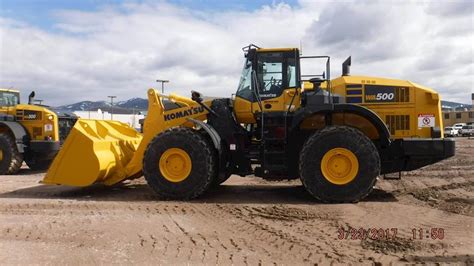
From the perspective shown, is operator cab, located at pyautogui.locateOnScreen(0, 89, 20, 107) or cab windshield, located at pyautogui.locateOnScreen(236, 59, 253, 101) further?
operator cab, located at pyautogui.locateOnScreen(0, 89, 20, 107)

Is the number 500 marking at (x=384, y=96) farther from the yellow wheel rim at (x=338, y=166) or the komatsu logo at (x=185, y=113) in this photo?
the komatsu logo at (x=185, y=113)

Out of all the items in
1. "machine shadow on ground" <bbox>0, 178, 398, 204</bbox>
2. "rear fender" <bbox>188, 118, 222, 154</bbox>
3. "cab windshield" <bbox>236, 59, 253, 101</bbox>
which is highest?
"cab windshield" <bbox>236, 59, 253, 101</bbox>

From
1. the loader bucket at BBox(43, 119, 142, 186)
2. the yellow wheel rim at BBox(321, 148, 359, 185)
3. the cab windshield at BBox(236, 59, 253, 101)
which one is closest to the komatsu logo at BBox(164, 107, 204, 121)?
the cab windshield at BBox(236, 59, 253, 101)

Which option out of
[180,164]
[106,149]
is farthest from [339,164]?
[106,149]

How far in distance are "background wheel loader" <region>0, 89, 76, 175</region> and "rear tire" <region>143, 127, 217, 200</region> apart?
20.6 ft

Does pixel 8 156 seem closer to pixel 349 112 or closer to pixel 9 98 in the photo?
pixel 9 98

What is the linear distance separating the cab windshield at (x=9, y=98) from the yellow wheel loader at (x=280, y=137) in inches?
297

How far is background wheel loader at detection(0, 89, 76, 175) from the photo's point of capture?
43.8ft

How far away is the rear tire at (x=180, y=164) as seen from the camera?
8484 millimetres

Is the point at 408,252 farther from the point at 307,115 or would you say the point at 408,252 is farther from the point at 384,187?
the point at 384,187

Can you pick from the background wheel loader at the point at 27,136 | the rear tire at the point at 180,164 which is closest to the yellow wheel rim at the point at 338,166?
the rear tire at the point at 180,164

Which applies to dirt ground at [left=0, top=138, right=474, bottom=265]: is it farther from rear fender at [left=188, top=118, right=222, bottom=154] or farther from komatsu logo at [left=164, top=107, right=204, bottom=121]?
komatsu logo at [left=164, top=107, right=204, bottom=121]

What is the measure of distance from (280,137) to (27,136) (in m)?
8.71

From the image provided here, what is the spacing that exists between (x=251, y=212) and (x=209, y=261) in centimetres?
247
